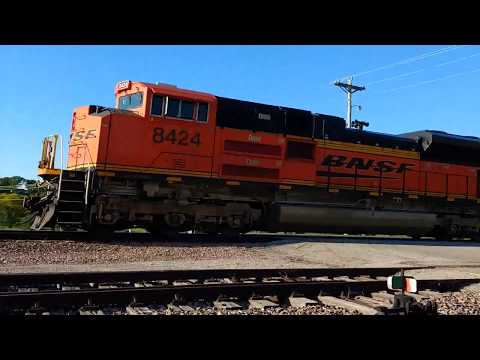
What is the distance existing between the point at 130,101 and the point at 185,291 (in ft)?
27.3

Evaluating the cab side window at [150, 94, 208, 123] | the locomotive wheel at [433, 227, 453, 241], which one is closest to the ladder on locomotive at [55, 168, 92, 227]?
the cab side window at [150, 94, 208, 123]

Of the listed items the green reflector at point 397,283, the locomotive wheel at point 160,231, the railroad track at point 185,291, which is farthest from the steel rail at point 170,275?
the locomotive wheel at point 160,231

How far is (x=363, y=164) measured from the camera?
1617 cm

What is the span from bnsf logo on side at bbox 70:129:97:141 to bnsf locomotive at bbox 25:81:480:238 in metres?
0.03

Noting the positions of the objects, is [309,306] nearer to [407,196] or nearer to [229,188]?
[229,188]

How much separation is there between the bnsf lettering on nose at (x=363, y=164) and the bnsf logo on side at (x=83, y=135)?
7315 mm

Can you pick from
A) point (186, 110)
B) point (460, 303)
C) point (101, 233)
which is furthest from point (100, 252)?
point (460, 303)

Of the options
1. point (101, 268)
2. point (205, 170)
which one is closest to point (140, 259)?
point (101, 268)

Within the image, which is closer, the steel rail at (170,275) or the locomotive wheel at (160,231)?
the steel rail at (170,275)

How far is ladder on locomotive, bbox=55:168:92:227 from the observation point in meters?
11.4

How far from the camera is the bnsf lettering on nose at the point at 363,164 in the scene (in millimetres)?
15492

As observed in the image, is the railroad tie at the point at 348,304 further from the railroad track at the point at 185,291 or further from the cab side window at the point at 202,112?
the cab side window at the point at 202,112

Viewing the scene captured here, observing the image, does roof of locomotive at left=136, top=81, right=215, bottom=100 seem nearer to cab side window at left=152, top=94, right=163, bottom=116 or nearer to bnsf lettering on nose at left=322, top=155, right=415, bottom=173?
A: cab side window at left=152, top=94, right=163, bottom=116
